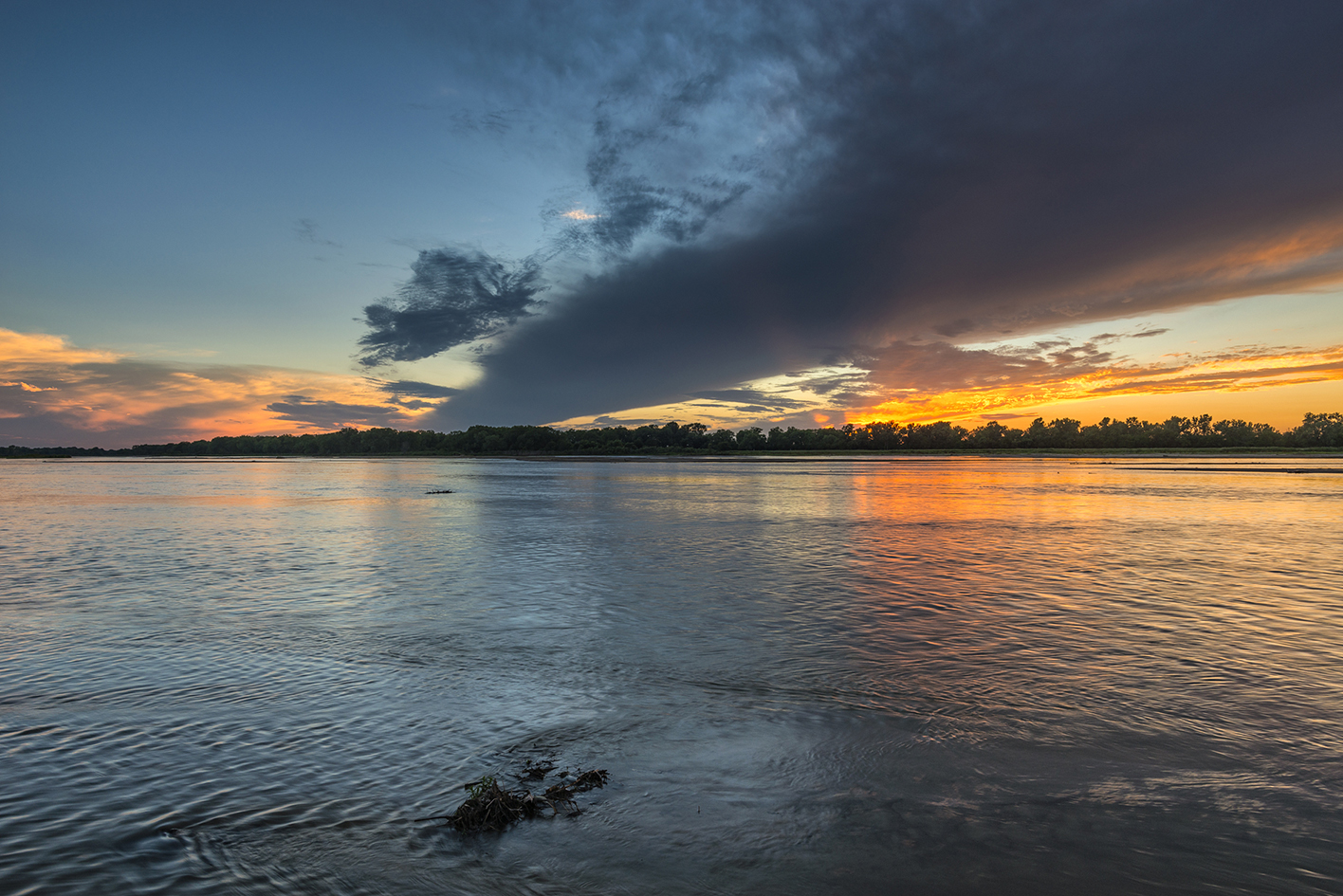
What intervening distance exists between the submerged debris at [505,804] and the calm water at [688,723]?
0.56 feet

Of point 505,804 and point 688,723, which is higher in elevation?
point 505,804

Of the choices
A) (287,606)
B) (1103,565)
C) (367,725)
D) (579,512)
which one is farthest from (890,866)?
(579,512)

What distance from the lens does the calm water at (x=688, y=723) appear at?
521 centimetres

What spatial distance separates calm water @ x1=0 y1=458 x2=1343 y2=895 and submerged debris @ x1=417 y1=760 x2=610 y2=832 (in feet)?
0.56

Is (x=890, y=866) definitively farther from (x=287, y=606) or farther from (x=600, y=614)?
(x=287, y=606)

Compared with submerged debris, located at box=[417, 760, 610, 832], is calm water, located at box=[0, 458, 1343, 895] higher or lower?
lower

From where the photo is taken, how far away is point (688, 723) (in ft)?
26.2

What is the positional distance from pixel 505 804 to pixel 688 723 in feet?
8.80

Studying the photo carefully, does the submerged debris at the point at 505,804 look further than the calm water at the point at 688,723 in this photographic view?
Yes

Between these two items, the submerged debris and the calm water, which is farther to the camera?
the submerged debris

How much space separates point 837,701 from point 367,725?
5.53 metres

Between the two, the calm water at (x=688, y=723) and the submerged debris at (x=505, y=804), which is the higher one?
the submerged debris at (x=505, y=804)

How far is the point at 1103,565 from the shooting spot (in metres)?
19.1

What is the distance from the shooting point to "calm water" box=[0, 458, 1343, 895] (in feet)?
17.1
